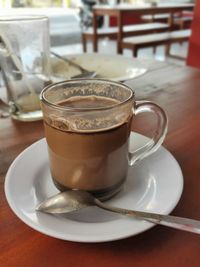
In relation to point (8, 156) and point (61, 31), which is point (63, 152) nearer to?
point (8, 156)

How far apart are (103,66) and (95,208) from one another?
0.49m

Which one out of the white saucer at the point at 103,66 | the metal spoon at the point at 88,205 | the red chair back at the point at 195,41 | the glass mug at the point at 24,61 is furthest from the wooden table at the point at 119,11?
the metal spoon at the point at 88,205

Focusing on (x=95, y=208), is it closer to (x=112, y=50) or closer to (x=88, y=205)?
(x=88, y=205)

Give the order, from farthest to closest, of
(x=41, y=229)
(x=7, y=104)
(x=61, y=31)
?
(x=61, y=31) → (x=7, y=104) → (x=41, y=229)

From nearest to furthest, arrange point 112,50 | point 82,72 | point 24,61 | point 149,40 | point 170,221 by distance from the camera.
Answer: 1. point 170,221
2. point 24,61
3. point 82,72
4. point 149,40
5. point 112,50

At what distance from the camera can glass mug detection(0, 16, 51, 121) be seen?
0.53m

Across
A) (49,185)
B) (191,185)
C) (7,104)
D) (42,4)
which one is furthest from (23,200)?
(42,4)

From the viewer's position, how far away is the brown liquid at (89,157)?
304mm

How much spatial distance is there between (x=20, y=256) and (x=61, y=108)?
0.44 ft

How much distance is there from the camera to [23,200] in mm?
307

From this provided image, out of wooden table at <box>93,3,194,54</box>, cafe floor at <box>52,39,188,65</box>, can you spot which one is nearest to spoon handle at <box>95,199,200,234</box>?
wooden table at <box>93,3,194,54</box>

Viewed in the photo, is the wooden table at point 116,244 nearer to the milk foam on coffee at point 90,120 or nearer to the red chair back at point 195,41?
the milk foam on coffee at point 90,120

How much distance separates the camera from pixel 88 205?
0.99 ft

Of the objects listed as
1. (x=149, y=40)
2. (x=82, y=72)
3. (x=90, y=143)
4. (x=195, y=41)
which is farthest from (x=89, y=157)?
(x=149, y=40)
